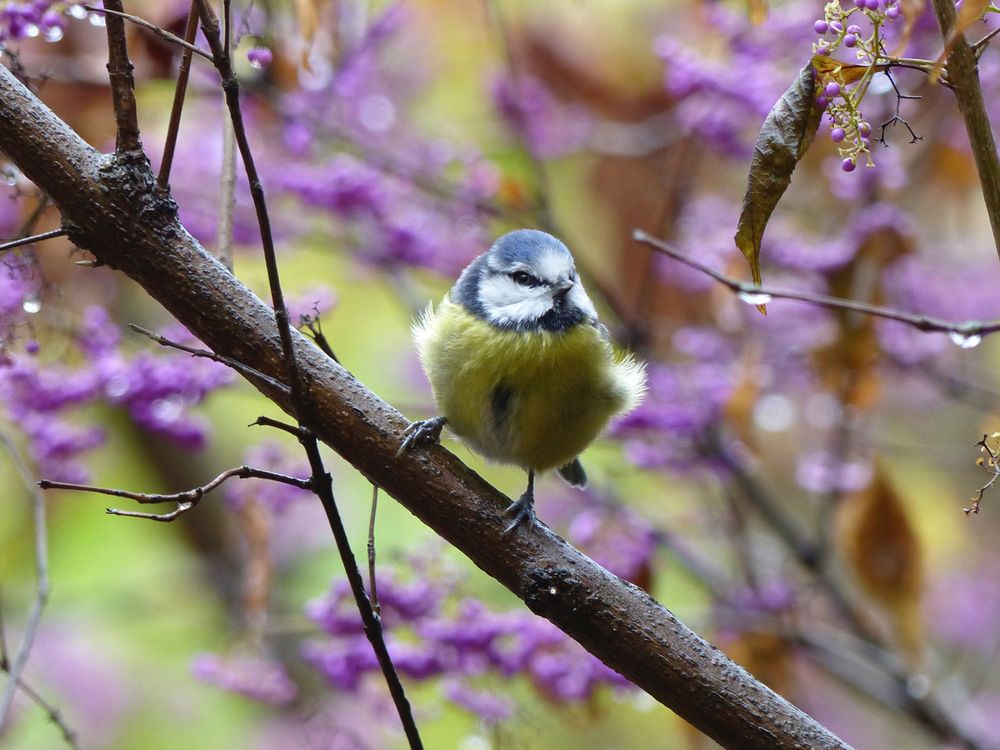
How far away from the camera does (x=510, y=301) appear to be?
185 centimetres

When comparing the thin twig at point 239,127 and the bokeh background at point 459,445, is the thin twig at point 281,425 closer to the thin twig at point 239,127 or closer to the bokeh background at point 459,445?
the thin twig at point 239,127

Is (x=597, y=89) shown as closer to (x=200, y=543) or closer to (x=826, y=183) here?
(x=826, y=183)

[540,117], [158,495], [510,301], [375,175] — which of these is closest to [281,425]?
[158,495]

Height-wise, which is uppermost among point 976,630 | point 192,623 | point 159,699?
point 976,630

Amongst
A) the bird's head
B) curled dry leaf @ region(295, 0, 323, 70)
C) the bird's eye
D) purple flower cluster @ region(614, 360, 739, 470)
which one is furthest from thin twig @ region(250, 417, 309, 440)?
purple flower cluster @ region(614, 360, 739, 470)

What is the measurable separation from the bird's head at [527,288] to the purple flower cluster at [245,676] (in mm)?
775

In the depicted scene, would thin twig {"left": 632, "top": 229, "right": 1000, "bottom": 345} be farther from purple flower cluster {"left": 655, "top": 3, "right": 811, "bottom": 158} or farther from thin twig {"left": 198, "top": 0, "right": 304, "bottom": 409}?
purple flower cluster {"left": 655, "top": 3, "right": 811, "bottom": 158}

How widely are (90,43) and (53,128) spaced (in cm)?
173

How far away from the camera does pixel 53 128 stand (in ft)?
3.60

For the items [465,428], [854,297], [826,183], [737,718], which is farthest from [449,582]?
[826,183]

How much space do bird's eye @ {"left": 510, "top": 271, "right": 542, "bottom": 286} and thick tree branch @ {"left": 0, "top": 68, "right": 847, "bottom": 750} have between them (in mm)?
709

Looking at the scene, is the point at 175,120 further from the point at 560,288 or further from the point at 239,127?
the point at 560,288

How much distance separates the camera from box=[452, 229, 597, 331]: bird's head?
5.92ft

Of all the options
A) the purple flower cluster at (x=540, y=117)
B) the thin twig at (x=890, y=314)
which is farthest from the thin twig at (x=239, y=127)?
the purple flower cluster at (x=540, y=117)
